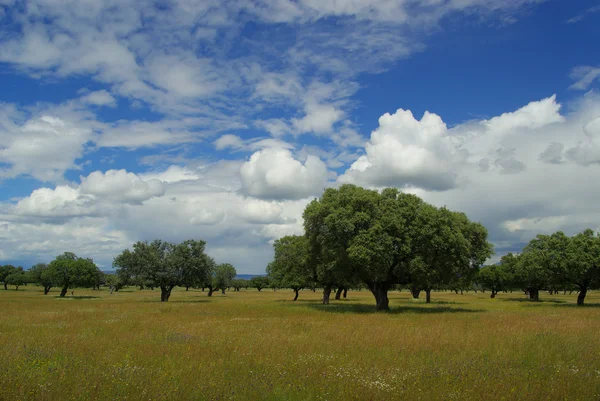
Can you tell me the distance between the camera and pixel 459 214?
4766 centimetres

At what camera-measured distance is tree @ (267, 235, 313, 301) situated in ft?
201

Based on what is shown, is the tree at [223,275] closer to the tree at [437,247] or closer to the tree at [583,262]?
the tree at [437,247]

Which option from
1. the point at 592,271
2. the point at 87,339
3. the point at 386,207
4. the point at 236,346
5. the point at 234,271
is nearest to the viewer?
the point at 236,346

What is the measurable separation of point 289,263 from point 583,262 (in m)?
39.5

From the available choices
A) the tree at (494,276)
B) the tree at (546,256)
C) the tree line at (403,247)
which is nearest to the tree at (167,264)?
the tree line at (403,247)

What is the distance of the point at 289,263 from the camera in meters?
63.3

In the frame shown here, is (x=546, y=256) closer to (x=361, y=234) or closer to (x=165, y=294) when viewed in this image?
(x=361, y=234)

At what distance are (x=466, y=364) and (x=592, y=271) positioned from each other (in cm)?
4840

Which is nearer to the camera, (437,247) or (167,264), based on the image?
(437,247)

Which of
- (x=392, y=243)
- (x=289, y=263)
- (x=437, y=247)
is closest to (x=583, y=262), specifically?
(x=437, y=247)

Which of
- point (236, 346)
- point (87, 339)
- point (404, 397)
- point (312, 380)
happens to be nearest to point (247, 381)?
point (312, 380)

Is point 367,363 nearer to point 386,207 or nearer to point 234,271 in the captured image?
point 386,207

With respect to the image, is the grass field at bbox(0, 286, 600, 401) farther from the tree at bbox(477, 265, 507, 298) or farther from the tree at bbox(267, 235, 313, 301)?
the tree at bbox(477, 265, 507, 298)

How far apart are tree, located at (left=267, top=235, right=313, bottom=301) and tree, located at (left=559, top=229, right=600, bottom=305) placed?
33977 mm
